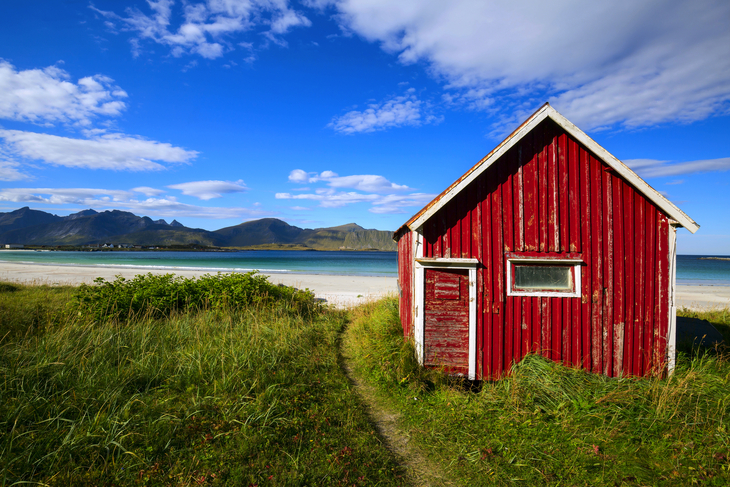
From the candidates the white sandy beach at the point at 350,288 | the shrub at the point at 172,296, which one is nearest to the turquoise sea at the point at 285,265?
the white sandy beach at the point at 350,288

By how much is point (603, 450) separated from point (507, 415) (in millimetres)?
1346

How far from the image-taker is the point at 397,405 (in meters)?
6.28

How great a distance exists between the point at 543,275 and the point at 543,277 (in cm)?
4

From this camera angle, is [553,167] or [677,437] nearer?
[677,437]

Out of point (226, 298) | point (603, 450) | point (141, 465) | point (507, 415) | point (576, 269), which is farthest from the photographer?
point (226, 298)

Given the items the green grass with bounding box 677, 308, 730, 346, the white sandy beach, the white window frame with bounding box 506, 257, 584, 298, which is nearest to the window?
the white window frame with bounding box 506, 257, 584, 298

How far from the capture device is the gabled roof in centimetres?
648

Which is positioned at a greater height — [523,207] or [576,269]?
[523,207]

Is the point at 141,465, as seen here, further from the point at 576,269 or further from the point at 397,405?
the point at 576,269

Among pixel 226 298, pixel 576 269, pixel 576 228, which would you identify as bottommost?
pixel 226 298

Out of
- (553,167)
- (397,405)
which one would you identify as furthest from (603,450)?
(553,167)

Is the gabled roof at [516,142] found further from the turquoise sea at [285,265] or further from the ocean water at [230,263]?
the turquoise sea at [285,265]

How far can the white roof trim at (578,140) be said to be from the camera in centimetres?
643

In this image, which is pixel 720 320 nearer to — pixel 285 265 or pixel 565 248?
pixel 565 248
